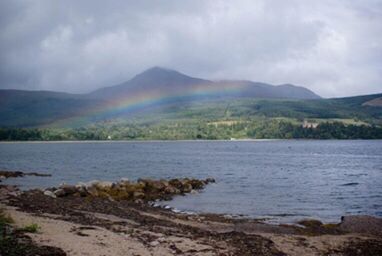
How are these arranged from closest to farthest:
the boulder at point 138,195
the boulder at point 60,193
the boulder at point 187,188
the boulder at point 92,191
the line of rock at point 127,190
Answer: the boulder at point 60,193 < the line of rock at point 127,190 < the boulder at point 92,191 < the boulder at point 138,195 < the boulder at point 187,188

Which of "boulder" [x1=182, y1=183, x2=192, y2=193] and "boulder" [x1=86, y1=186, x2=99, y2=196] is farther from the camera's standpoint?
"boulder" [x1=182, y1=183, x2=192, y2=193]

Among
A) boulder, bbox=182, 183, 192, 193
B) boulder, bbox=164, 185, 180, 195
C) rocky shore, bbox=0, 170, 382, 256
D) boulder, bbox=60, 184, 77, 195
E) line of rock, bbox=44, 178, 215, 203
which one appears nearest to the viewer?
rocky shore, bbox=0, 170, 382, 256

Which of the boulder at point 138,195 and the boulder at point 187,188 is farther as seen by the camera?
the boulder at point 187,188

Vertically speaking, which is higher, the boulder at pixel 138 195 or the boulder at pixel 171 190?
the boulder at pixel 138 195

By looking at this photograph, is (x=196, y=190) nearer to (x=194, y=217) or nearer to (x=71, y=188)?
(x=71, y=188)

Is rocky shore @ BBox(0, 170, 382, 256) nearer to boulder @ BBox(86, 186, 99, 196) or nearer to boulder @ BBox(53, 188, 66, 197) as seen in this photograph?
boulder @ BBox(53, 188, 66, 197)

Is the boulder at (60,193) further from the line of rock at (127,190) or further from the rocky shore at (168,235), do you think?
the rocky shore at (168,235)

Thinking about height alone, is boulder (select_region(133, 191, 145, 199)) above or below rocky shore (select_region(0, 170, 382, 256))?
below

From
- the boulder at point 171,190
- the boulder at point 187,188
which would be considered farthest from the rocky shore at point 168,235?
the boulder at point 187,188

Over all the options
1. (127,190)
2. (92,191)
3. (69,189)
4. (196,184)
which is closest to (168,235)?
(92,191)

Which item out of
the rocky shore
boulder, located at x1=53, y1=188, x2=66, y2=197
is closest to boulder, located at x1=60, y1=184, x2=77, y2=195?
boulder, located at x1=53, y1=188, x2=66, y2=197

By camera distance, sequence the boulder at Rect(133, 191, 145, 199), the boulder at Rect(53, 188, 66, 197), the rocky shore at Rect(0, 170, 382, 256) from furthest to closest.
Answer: the boulder at Rect(133, 191, 145, 199), the boulder at Rect(53, 188, 66, 197), the rocky shore at Rect(0, 170, 382, 256)

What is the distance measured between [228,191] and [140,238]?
3026 centimetres

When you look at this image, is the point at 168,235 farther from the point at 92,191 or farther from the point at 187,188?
the point at 187,188
